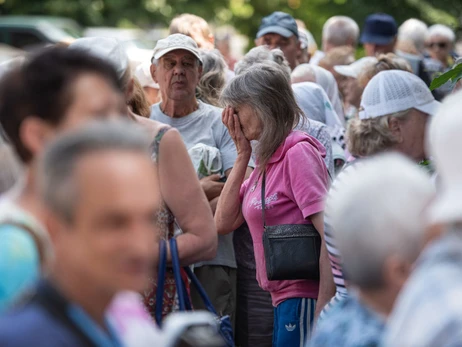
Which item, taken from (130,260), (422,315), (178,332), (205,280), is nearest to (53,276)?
(130,260)

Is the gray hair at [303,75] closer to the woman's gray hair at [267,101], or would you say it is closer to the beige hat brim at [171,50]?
the beige hat brim at [171,50]

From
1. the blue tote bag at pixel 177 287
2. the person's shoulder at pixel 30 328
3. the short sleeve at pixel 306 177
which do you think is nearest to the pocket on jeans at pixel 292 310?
the short sleeve at pixel 306 177

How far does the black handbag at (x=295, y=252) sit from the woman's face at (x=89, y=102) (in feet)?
7.21

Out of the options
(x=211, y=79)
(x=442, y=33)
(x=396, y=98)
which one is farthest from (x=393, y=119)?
(x=442, y=33)

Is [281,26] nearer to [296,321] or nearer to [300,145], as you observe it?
[300,145]

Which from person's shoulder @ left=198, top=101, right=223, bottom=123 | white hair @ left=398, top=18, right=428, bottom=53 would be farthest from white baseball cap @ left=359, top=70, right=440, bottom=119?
white hair @ left=398, top=18, right=428, bottom=53

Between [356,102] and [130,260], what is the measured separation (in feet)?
19.6

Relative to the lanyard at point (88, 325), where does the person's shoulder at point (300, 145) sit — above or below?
below

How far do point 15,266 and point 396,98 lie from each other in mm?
3128

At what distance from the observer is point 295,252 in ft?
15.1

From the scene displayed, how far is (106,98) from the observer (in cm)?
252

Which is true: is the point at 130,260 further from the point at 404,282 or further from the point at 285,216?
the point at 285,216

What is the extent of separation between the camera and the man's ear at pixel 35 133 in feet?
8.32

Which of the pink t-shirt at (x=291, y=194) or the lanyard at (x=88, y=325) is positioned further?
the pink t-shirt at (x=291, y=194)
